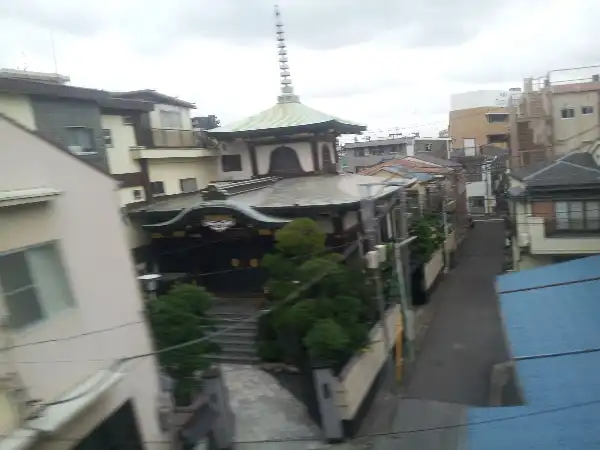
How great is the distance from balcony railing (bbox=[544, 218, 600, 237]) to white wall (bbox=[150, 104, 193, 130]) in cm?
1592

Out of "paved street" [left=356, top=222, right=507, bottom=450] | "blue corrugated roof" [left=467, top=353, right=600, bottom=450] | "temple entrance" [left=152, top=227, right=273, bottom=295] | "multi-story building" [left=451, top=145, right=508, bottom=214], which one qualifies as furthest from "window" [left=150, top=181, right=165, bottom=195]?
"multi-story building" [left=451, top=145, right=508, bottom=214]

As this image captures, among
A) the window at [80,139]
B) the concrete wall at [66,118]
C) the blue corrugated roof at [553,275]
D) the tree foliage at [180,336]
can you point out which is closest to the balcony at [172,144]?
the concrete wall at [66,118]

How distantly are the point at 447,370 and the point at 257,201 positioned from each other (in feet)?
27.6

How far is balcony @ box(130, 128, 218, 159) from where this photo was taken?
62.5 feet

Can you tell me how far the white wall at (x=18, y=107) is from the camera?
12852 mm

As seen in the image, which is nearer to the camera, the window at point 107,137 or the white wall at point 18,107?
the white wall at point 18,107

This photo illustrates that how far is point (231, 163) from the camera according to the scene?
909 inches

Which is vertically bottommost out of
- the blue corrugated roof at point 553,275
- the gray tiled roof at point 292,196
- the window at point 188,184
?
the blue corrugated roof at point 553,275

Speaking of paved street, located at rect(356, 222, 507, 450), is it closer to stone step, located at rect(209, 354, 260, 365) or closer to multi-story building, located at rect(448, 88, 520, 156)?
stone step, located at rect(209, 354, 260, 365)

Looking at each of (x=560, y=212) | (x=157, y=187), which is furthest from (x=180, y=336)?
(x=560, y=212)

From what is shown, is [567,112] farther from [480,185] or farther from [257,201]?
[257,201]

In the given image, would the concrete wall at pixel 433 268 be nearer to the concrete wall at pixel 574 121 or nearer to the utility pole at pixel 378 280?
the utility pole at pixel 378 280

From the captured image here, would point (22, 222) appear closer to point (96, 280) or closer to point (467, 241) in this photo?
point (96, 280)

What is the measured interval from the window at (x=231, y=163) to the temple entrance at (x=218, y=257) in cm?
577
